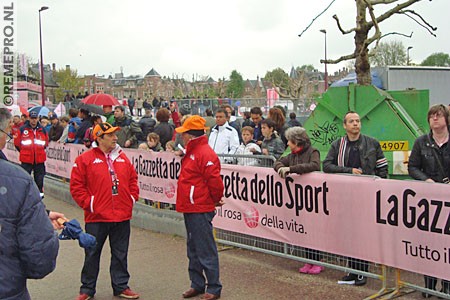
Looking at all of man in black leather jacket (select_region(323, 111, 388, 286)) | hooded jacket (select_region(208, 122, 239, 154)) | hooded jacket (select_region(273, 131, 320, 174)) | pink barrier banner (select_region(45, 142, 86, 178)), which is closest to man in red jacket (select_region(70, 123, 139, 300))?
hooded jacket (select_region(273, 131, 320, 174))

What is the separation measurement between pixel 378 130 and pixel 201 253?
11.3 feet

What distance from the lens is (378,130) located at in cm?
787

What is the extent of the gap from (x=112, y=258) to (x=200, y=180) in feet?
4.52

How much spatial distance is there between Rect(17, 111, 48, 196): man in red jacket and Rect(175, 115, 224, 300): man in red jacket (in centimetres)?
687

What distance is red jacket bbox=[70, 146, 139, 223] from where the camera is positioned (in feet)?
19.5

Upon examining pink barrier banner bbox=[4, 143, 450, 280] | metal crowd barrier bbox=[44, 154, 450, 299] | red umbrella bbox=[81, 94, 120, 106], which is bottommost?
metal crowd barrier bbox=[44, 154, 450, 299]

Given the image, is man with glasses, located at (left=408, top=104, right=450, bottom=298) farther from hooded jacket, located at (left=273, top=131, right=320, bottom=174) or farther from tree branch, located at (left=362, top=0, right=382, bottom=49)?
tree branch, located at (left=362, top=0, right=382, bottom=49)

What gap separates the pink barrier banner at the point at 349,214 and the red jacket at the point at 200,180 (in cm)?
104

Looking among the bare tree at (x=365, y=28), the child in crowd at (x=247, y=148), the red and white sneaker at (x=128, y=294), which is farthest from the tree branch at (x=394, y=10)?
the red and white sneaker at (x=128, y=294)

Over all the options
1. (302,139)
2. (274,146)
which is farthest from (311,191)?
(274,146)

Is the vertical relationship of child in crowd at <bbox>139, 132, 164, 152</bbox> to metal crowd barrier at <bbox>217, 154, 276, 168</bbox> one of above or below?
above

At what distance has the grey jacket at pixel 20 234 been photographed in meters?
3.16

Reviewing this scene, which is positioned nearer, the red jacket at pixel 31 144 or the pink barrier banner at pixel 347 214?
the pink barrier banner at pixel 347 214

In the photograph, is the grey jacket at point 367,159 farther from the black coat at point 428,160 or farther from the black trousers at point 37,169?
the black trousers at point 37,169
